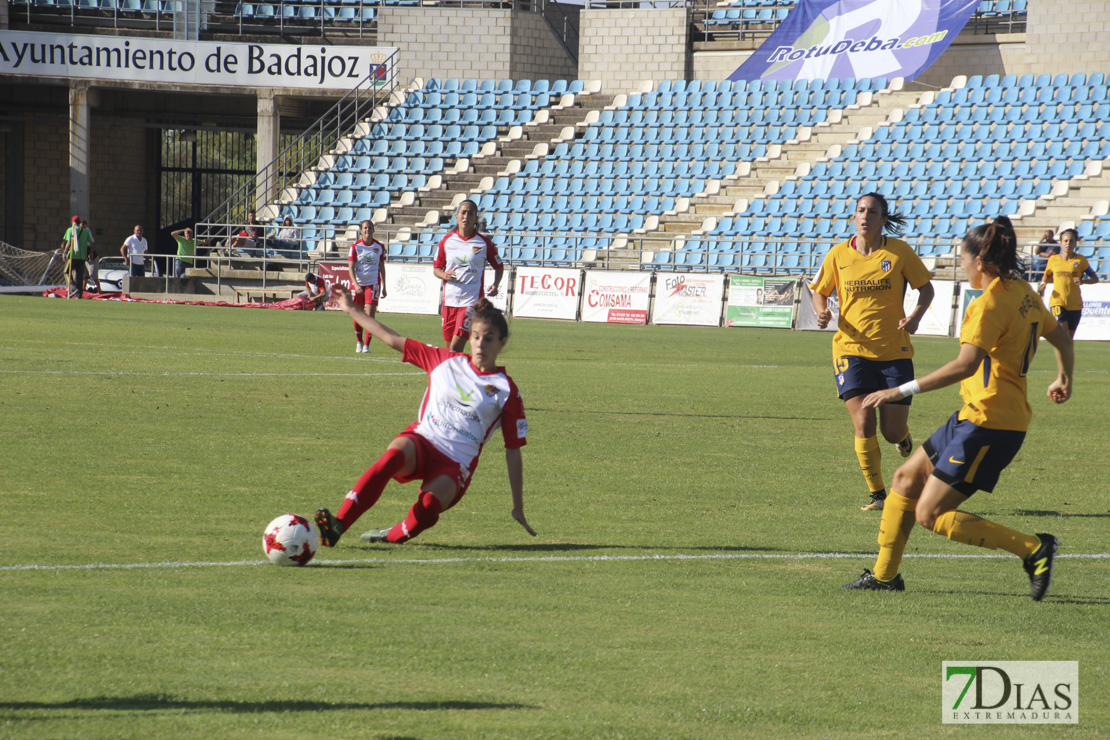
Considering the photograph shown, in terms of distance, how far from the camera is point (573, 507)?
295 inches

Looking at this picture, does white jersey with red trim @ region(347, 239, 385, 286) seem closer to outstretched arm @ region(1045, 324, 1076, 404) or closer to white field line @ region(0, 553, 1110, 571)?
white field line @ region(0, 553, 1110, 571)

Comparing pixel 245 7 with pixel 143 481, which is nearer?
pixel 143 481

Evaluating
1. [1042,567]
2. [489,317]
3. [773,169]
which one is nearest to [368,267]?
[489,317]

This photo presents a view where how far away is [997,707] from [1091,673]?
0.60 meters

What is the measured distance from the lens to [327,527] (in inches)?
234

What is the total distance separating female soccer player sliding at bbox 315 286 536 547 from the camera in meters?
6.00

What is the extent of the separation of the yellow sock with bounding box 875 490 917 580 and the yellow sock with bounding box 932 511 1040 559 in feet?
0.43

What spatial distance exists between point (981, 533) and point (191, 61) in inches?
1551

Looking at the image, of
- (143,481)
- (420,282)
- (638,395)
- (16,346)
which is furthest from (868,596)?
(420,282)

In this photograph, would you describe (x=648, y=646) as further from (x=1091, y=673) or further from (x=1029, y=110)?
(x=1029, y=110)

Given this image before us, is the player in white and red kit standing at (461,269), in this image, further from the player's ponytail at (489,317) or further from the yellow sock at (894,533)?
the yellow sock at (894,533)

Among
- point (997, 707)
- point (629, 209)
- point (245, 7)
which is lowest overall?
point (997, 707)

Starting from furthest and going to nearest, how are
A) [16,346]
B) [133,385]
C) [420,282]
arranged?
1. [420,282]
2. [16,346]
3. [133,385]

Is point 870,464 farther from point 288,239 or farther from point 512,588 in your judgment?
point 288,239
